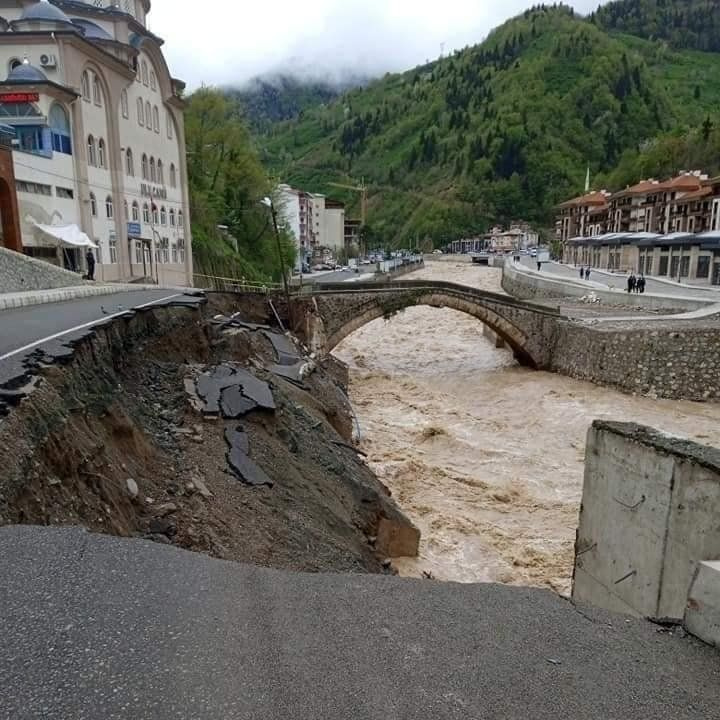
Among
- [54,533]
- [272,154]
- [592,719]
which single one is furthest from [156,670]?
[272,154]

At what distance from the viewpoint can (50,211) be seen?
807 inches

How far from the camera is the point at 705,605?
3291 mm

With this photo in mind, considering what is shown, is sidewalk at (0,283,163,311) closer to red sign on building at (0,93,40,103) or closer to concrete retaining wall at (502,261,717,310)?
Result: red sign on building at (0,93,40,103)

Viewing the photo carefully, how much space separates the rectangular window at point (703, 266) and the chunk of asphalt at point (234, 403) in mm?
35682

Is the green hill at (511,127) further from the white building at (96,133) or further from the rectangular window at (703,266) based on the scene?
the white building at (96,133)

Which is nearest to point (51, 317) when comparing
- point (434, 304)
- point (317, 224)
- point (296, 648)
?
point (296, 648)

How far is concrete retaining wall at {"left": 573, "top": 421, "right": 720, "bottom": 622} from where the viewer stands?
16.3 ft

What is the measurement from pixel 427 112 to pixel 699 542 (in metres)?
167

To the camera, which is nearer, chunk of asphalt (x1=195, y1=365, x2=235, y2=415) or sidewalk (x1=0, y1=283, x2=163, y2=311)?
chunk of asphalt (x1=195, y1=365, x2=235, y2=415)

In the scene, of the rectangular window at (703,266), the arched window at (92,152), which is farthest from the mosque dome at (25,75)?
the rectangular window at (703,266)

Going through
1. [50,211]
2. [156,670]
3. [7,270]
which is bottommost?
[156,670]

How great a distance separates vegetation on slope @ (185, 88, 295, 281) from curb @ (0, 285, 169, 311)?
63.4ft

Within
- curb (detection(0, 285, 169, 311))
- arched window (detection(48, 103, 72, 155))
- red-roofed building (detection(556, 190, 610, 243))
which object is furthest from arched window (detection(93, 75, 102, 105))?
red-roofed building (detection(556, 190, 610, 243))

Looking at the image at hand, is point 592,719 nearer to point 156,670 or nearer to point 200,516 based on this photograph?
point 156,670
